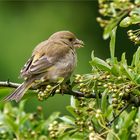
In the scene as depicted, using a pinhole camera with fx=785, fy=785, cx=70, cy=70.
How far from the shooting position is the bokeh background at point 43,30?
13852 millimetres

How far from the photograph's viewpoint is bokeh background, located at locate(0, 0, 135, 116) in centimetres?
1385

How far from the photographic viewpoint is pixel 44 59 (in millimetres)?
5031

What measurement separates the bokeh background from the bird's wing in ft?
24.3

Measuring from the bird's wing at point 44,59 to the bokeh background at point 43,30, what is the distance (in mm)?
7405

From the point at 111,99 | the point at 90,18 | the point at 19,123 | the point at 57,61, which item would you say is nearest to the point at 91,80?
the point at 111,99

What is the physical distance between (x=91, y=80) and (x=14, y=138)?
0.63 metres

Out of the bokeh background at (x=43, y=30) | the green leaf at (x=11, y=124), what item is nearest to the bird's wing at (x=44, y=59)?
the green leaf at (x=11, y=124)

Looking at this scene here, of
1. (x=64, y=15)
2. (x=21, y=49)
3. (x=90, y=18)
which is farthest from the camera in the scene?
(x=90, y=18)

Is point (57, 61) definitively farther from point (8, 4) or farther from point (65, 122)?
point (8, 4)

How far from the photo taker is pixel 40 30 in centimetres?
1512

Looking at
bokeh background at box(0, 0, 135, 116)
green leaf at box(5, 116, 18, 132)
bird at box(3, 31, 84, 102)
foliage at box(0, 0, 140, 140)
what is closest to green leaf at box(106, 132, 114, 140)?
foliage at box(0, 0, 140, 140)

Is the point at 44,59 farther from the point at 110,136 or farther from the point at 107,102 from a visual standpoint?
the point at 110,136

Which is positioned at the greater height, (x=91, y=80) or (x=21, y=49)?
(x=91, y=80)

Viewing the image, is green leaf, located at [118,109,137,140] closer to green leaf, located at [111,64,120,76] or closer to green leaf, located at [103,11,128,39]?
green leaf, located at [111,64,120,76]
